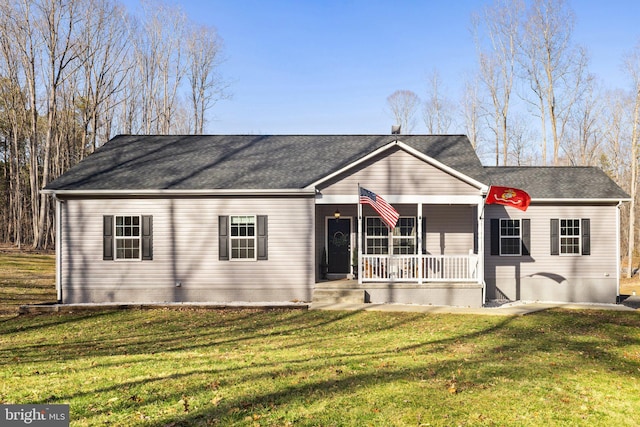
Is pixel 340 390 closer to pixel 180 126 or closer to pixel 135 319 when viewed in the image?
pixel 135 319

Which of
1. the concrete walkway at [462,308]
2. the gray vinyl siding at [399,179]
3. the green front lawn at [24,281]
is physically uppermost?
the gray vinyl siding at [399,179]

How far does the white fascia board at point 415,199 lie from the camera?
14031 mm

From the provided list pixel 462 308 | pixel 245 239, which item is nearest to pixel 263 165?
pixel 245 239

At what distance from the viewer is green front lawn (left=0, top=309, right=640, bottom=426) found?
5.46 m

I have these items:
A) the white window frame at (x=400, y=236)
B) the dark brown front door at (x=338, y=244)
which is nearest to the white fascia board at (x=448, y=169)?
the white window frame at (x=400, y=236)

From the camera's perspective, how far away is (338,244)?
15820 millimetres

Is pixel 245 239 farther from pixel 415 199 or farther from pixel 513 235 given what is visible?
pixel 513 235

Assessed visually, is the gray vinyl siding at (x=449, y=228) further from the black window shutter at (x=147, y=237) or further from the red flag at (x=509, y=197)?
the black window shutter at (x=147, y=237)

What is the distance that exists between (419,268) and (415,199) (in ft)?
6.89

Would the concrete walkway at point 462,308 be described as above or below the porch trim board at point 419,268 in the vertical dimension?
below

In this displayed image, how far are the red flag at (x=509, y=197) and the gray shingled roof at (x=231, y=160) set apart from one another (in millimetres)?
1554

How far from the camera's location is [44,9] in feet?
92.4

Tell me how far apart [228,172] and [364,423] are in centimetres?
1138

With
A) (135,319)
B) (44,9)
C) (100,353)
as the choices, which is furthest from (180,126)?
(100,353)
